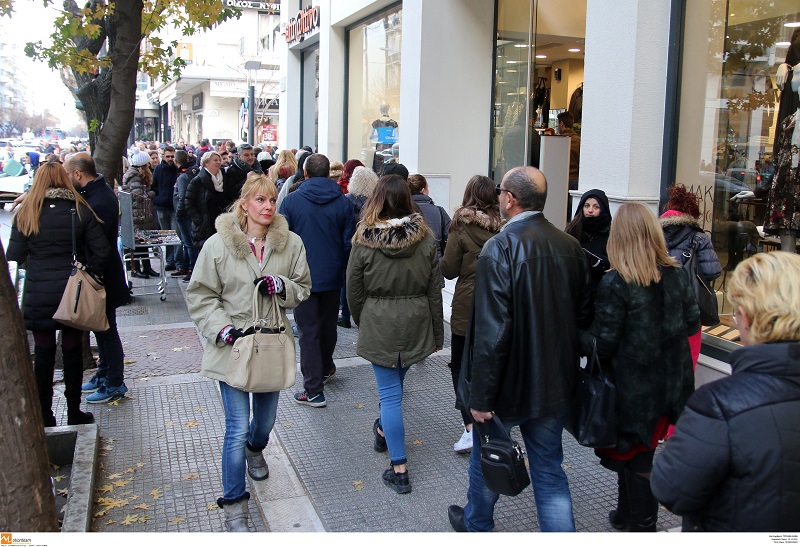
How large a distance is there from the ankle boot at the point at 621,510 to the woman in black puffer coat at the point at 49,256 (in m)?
3.94

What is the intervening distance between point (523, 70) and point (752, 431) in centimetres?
922

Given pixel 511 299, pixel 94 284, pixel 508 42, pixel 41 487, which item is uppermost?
pixel 508 42

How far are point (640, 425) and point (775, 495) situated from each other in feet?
5.36

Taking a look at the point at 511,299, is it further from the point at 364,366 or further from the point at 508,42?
the point at 508,42

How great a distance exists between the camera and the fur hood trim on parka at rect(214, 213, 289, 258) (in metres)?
4.11

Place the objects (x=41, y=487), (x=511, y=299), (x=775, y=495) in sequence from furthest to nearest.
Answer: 1. (x=511, y=299)
2. (x=41, y=487)
3. (x=775, y=495)

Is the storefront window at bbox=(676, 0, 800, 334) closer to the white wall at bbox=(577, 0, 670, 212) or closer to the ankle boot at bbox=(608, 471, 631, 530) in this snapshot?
the white wall at bbox=(577, 0, 670, 212)

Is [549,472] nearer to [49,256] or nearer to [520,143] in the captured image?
[49,256]

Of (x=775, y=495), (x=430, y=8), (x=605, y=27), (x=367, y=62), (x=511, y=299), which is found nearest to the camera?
(x=775, y=495)

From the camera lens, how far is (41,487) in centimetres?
307

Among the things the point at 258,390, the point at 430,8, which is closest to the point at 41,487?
the point at 258,390

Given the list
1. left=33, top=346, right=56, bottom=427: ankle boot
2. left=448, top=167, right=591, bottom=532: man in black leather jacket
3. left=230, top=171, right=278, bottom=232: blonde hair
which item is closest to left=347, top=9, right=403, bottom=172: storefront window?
left=33, top=346, right=56, bottom=427: ankle boot

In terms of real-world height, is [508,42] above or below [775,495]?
above

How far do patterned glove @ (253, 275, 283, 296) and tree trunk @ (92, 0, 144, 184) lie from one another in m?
4.20
